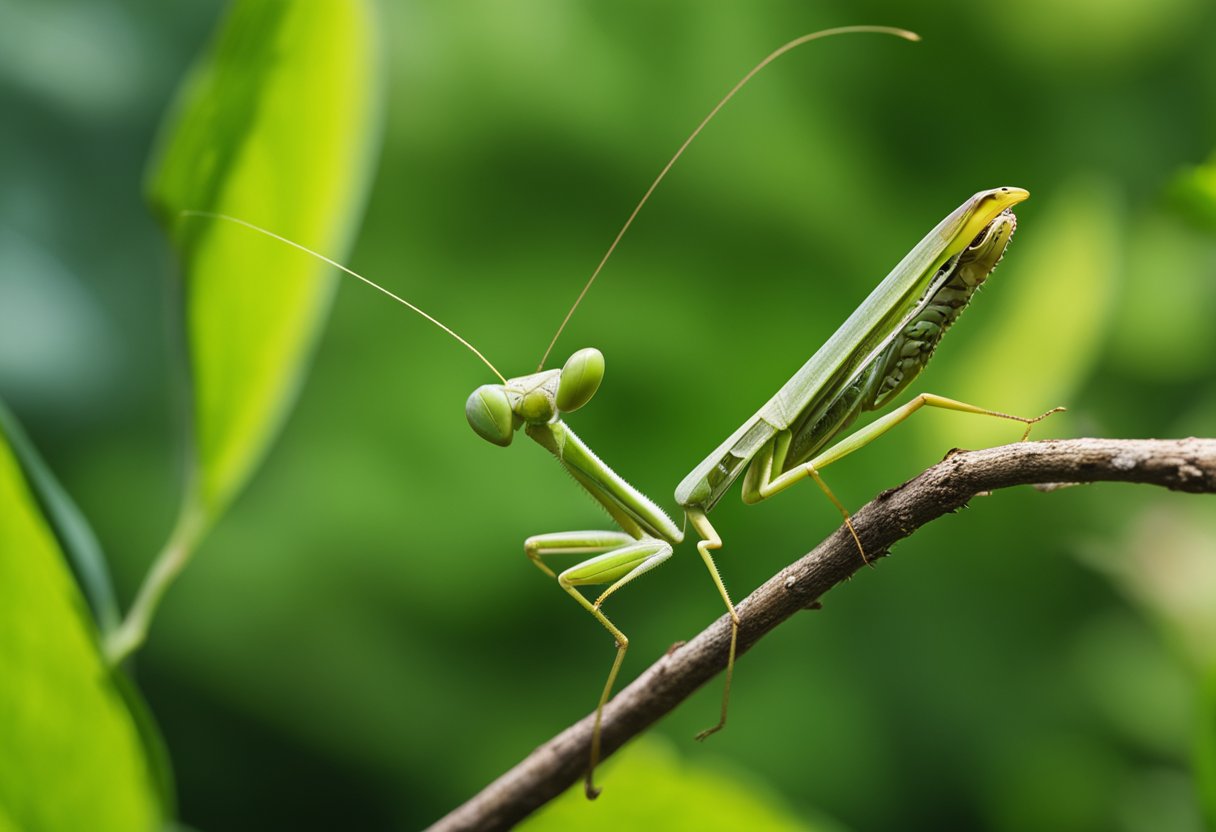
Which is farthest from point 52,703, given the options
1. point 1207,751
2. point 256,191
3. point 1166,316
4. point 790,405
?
point 1166,316

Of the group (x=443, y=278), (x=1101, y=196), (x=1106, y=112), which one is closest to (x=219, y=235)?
(x=443, y=278)

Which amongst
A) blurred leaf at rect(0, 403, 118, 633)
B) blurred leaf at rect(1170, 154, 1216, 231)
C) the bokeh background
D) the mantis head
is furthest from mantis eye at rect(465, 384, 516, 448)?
the bokeh background

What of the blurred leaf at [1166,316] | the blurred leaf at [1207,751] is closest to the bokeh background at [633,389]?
the blurred leaf at [1166,316]

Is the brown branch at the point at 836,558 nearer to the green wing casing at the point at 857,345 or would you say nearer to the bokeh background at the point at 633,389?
the green wing casing at the point at 857,345

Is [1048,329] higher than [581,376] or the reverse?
higher

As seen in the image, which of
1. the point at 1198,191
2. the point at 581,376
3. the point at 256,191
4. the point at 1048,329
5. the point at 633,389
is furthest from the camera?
the point at 633,389

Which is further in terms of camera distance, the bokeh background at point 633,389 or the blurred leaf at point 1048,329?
the bokeh background at point 633,389

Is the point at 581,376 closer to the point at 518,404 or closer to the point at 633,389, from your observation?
the point at 518,404
